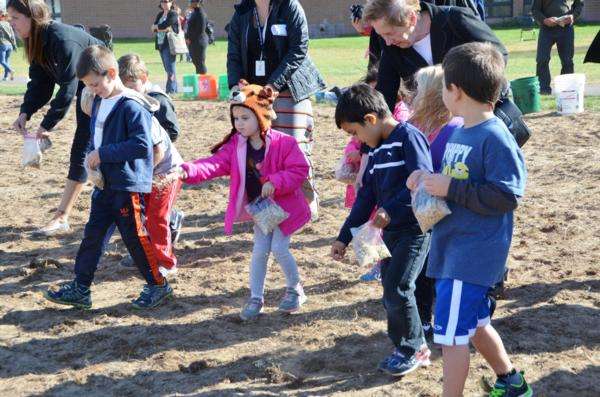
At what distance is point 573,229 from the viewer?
6859 mm

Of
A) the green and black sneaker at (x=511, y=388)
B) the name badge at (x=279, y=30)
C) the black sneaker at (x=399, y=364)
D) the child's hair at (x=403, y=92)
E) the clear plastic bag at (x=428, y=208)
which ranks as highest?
the name badge at (x=279, y=30)

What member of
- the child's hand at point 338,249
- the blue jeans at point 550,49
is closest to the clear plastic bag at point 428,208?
the child's hand at point 338,249

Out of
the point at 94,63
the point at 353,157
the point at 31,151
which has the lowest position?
the point at 31,151

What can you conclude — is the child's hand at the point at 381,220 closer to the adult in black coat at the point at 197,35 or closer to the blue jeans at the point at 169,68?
the blue jeans at the point at 169,68

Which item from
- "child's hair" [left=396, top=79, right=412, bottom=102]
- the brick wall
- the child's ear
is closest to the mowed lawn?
the brick wall

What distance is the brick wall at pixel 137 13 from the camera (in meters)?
45.4

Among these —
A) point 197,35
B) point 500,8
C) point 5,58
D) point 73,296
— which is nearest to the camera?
point 73,296

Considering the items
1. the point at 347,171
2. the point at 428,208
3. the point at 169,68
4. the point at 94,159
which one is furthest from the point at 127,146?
the point at 169,68

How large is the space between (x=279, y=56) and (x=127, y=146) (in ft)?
5.49

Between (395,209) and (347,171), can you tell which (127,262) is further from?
(395,209)

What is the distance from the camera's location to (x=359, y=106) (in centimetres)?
428

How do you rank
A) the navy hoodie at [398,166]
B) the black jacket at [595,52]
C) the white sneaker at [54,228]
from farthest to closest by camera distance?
the white sneaker at [54,228] → the black jacket at [595,52] → the navy hoodie at [398,166]

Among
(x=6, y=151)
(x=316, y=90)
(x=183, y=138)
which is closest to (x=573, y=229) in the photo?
(x=316, y=90)

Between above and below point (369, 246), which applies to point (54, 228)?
below
